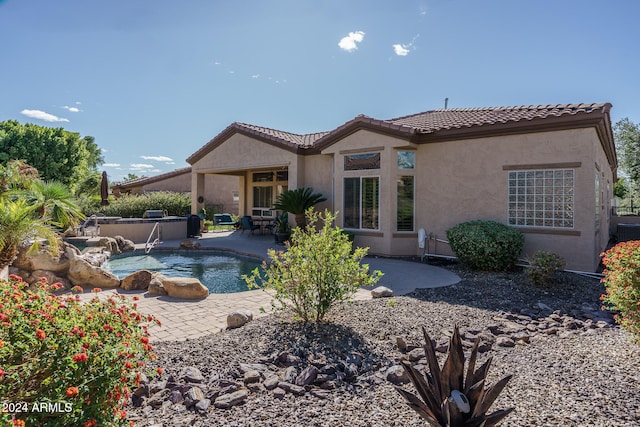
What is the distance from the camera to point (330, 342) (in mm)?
4828

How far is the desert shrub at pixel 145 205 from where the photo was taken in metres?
23.8

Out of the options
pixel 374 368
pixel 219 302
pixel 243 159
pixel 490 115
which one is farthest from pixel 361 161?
pixel 374 368

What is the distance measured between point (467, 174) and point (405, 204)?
2.30 metres

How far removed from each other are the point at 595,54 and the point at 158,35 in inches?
555

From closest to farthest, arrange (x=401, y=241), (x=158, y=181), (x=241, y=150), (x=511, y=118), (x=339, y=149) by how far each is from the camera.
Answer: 1. (x=511, y=118)
2. (x=401, y=241)
3. (x=339, y=149)
4. (x=241, y=150)
5. (x=158, y=181)

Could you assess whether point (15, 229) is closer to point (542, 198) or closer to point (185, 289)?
point (185, 289)

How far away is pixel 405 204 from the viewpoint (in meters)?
12.8

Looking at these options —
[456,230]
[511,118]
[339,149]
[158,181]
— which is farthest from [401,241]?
[158,181]

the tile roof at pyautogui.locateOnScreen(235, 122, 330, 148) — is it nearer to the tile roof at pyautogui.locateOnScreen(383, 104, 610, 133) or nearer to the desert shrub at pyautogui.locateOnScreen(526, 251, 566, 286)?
the tile roof at pyautogui.locateOnScreen(383, 104, 610, 133)

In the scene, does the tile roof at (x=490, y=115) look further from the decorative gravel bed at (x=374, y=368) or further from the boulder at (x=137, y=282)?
the boulder at (x=137, y=282)

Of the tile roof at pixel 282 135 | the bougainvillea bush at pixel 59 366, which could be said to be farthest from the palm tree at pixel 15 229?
the tile roof at pixel 282 135

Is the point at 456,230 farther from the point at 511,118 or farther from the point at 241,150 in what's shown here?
the point at 241,150

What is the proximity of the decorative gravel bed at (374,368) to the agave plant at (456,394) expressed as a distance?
544 mm

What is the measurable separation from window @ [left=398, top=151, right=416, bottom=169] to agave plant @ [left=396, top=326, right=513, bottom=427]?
10.5 metres
